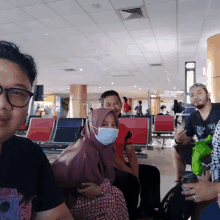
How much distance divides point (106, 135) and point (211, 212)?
0.72 m

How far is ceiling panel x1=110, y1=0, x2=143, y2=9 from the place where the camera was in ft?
13.1

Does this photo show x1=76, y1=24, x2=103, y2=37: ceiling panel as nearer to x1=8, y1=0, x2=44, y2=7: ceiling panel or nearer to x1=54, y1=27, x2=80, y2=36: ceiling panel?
x1=54, y1=27, x2=80, y2=36: ceiling panel

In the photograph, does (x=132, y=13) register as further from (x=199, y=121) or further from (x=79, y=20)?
(x=199, y=121)

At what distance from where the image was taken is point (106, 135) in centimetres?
144

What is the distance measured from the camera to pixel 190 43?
6734 millimetres

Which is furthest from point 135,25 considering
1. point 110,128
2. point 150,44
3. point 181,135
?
point 110,128

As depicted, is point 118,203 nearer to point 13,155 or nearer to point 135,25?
point 13,155

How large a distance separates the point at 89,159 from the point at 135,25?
467cm

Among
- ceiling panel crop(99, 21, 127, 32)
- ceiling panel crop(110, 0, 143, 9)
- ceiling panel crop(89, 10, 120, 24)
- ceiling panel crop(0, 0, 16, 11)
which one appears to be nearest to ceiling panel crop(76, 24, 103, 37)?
ceiling panel crop(99, 21, 127, 32)

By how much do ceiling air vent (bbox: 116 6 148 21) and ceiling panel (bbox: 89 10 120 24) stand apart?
0.12m

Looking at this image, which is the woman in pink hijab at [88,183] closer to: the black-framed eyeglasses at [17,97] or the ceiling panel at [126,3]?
the black-framed eyeglasses at [17,97]

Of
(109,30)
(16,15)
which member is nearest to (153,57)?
(109,30)

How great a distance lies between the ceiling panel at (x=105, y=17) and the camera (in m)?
4.50

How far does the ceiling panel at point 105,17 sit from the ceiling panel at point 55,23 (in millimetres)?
744
